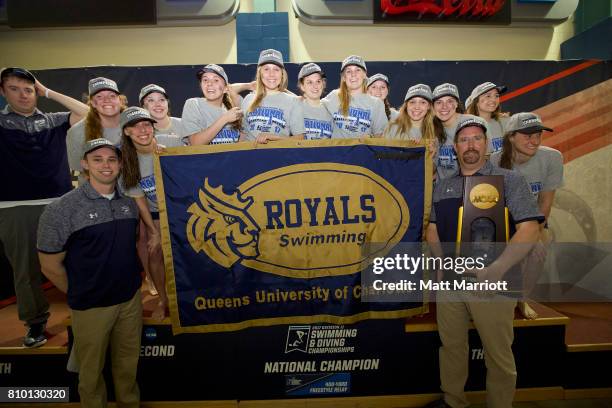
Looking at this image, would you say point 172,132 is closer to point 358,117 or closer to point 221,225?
point 221,225

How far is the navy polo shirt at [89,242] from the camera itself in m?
1.90

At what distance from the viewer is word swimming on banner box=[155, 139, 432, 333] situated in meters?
2.24

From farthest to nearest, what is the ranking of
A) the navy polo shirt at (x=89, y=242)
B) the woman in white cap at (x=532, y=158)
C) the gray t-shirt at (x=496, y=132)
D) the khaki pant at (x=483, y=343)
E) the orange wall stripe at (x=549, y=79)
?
the orange wall stripe at (x=549, y=79) → the gray t-shirt at (x=496, y=132) → the woman in white cap at (x=532, y=158) → the khaki pant at (x=483, y=343) → the navy polo shirt at (x=89, y=242)

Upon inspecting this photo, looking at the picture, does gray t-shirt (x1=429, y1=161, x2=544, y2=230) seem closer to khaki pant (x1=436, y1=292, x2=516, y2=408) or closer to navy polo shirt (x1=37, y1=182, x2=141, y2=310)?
khaki pant (x1=436, y1=292, x2=516, y2=408)

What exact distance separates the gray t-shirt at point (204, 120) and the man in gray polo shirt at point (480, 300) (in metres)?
1.65

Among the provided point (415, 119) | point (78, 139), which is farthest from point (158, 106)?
point (415, 119)

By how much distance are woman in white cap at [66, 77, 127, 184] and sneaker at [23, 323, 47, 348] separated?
3.89ft

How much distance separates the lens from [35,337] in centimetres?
259

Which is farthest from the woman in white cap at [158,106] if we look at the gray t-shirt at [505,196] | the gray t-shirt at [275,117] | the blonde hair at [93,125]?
the gray t-shirt at [505,196]

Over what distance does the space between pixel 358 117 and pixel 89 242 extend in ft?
7.51

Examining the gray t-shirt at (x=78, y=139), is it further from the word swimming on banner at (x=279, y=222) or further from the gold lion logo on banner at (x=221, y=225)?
the gold lion logo on banner at (x=221, y=225)

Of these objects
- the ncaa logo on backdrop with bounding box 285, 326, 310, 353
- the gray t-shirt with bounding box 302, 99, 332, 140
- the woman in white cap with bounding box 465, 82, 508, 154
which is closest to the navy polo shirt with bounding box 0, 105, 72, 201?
the gray t-shirt with bounding box 302, 99, 332, 140

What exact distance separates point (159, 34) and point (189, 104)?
310 centimetres

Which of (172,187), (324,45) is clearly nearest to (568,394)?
(172,187)
